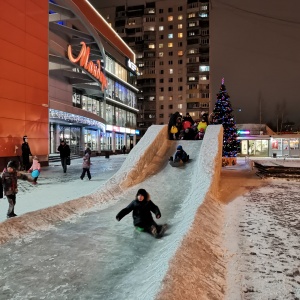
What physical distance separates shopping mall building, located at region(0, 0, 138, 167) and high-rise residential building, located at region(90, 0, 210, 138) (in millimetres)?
40878

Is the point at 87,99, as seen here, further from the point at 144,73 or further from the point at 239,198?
the point at 144,73

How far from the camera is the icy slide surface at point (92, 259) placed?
174 inches

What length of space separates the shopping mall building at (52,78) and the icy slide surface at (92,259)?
13.1 m

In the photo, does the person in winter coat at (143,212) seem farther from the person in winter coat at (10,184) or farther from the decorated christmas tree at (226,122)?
the decorated christmas tree at (226,122)

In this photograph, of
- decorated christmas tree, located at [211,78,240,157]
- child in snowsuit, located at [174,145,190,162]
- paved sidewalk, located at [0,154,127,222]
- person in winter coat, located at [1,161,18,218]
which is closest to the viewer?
person in winter coat, located at [1,161,18,218]

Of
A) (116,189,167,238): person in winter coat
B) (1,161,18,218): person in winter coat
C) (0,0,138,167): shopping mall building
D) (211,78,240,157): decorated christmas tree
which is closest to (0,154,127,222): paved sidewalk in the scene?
(1,161,18,218): person in winter coat

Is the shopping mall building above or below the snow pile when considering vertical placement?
above

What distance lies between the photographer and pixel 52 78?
3256 cm

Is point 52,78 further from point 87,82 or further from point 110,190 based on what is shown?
point 110,190

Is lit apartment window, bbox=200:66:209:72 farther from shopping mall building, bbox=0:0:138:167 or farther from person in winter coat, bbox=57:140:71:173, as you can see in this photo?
person in winter coat, bbox=57:140:71:173

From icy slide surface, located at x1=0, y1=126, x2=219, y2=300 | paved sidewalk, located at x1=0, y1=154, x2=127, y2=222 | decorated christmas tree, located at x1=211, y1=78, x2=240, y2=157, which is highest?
decorated christmas tree, located at x1=211, y1=78, x2=240, y2=157

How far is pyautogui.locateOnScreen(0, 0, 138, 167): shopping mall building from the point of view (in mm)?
19484

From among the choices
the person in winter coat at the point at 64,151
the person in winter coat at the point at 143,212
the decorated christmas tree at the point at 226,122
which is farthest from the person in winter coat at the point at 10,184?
the decorated christmas tree at the point at 226,122

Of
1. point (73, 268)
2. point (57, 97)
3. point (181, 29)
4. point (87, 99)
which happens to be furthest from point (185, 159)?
point (181, 29)
